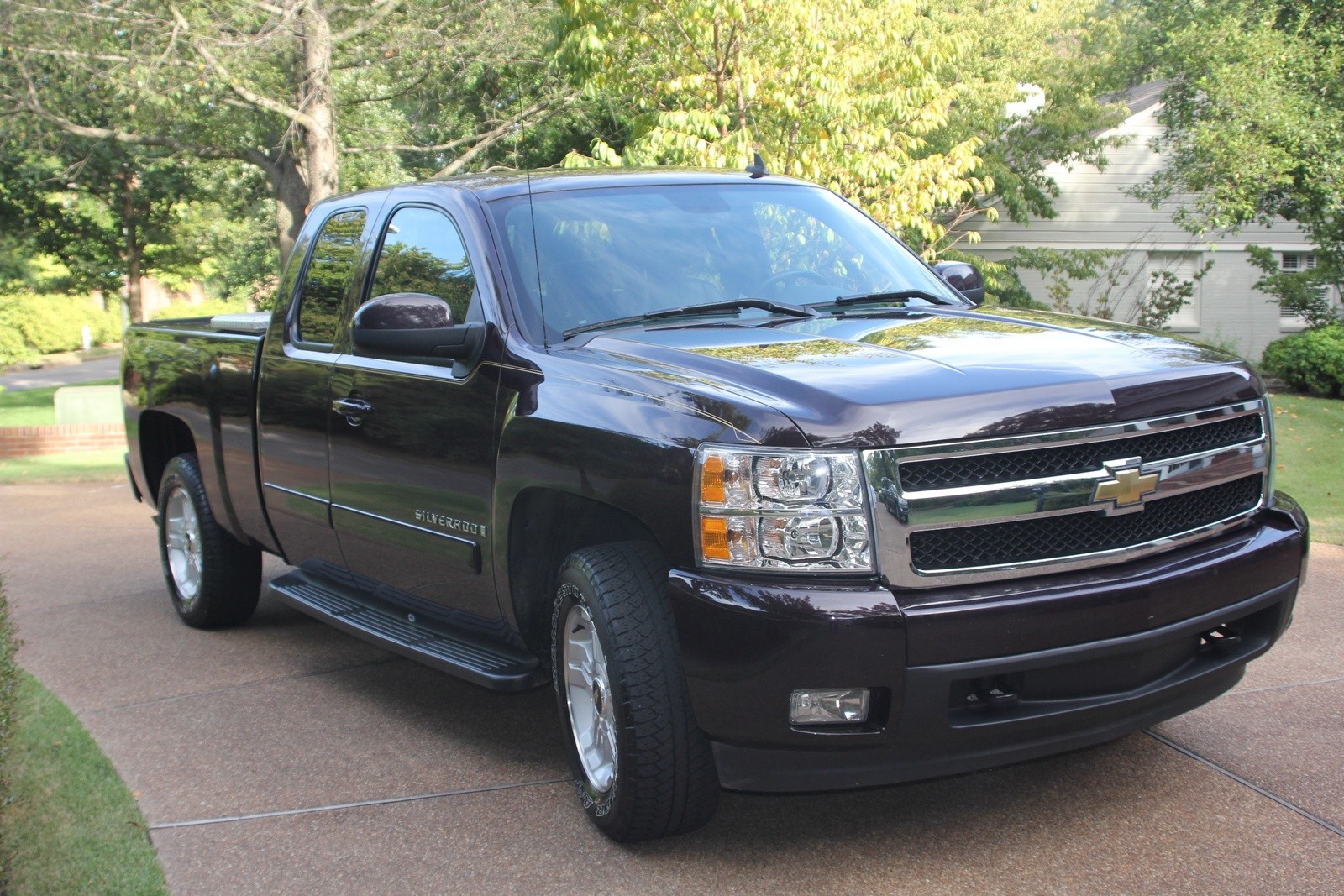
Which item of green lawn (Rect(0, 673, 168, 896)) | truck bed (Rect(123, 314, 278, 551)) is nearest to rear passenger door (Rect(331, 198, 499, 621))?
truck bed (Rect(123, 314, 278, 551))

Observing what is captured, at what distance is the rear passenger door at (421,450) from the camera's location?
453 centimetres

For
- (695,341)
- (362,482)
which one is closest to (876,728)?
(695,341)

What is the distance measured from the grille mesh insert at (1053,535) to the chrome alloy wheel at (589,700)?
3.32 ft

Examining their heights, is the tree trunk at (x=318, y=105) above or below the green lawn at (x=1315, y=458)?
above

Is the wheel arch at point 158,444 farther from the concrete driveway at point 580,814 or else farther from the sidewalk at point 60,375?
the sidewalk at point 60,375

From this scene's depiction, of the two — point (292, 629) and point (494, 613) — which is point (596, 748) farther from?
point (292, 629)

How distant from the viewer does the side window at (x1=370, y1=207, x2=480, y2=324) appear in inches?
191

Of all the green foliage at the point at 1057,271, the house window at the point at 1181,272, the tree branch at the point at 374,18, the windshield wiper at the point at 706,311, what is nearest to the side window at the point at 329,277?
the windshield wiper at the point at 706,311

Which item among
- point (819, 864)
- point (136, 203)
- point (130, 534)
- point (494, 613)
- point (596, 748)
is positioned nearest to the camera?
point (819, 864)

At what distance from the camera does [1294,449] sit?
1266 centimetres

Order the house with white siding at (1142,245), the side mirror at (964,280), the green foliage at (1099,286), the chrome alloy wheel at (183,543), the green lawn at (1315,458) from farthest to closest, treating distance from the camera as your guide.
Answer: the house with white siding at (1142,245), the green foliage at (1099,286), the green lawn at (1315,458), the chrome alloy wheel at (183,543), the side mirror at (964,280)

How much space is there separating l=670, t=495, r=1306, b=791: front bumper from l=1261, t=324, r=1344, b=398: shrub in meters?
14.5

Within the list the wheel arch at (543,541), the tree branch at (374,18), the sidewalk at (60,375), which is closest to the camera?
the wheel arch at (543,541)

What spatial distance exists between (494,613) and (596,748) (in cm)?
71
